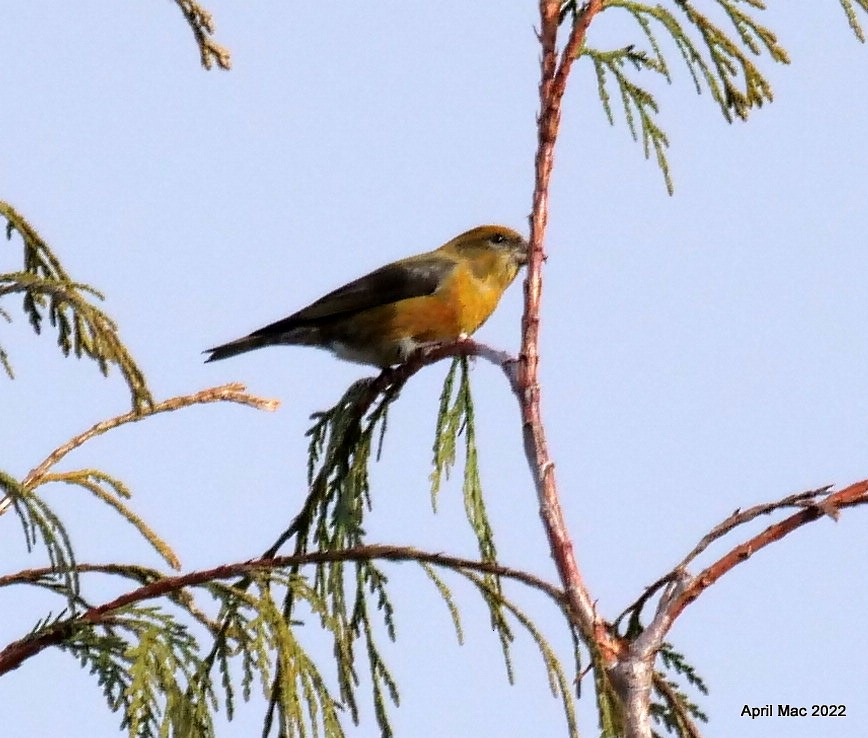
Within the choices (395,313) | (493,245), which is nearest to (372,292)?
(395,313)

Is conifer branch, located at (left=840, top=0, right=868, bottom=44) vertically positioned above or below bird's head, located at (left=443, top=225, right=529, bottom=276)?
below

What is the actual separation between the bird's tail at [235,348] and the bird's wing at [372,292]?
5cm

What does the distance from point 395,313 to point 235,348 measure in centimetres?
82

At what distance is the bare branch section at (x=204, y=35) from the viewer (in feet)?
12.4

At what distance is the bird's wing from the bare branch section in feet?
11.4

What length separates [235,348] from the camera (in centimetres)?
707

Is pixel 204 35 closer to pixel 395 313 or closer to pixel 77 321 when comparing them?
pixel 77 321

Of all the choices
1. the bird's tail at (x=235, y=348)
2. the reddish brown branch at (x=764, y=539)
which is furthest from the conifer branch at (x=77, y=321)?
the bird's tail at (x=235, y=348)

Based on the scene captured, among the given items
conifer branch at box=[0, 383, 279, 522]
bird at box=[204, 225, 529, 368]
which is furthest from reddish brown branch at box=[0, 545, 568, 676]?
bird at box=[204, 225, 529, 368]

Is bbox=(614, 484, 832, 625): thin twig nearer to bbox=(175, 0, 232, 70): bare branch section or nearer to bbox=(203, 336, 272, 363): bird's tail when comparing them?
bbox=(175, 0, 232, 70): bare branch section

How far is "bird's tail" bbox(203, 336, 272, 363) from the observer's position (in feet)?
23.0

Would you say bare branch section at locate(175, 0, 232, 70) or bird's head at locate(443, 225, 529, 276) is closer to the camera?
bare branch section at locate(175, 0, 232, 70)

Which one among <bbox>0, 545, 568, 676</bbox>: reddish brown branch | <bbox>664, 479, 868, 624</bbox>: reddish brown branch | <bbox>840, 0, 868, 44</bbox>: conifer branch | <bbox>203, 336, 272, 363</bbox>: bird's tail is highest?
<bbox>203, 336, 272, 363</bbox>: bird's tail

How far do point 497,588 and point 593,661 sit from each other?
523 mm
